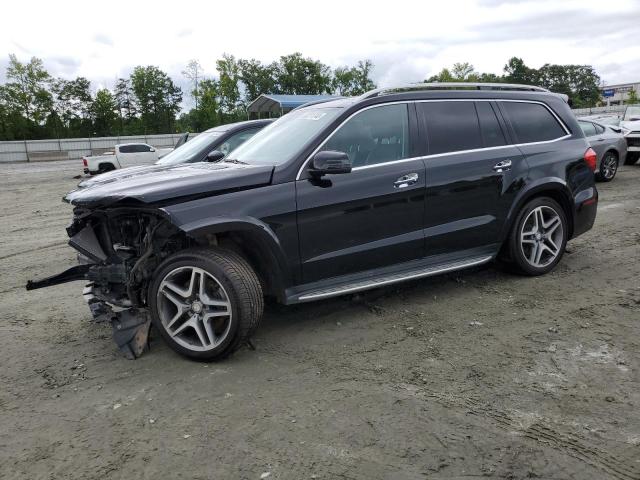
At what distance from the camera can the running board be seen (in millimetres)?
3947

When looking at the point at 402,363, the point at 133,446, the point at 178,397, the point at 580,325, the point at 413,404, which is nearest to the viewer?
the point at 133,446

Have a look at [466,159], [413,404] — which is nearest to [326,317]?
[413,404]

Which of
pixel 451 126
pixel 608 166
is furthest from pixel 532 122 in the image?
pixel 608 166

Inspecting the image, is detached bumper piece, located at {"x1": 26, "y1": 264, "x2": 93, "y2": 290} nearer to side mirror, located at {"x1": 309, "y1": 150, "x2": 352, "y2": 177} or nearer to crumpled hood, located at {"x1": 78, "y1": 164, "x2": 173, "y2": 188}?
crumpled hood, located at {"x1": 78, "y1": 164, "x2": 173, "y2": 188}

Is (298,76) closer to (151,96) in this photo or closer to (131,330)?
(151,96)

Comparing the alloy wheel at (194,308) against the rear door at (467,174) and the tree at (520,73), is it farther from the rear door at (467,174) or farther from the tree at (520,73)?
the tree at (520,73)

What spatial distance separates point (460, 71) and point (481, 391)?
9298 cm

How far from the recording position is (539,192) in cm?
511

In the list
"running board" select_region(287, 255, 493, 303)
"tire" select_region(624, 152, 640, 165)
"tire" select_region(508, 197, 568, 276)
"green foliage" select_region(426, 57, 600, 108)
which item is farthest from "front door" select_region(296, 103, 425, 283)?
"green foliage" select_region(426, 57, 600, 108)

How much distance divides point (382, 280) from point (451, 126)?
5.29 feet

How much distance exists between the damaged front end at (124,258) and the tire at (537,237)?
3.11 metres

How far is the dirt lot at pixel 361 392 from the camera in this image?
2.58m

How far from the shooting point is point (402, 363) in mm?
3555

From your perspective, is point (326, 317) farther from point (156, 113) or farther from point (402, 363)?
point (156, 113)
